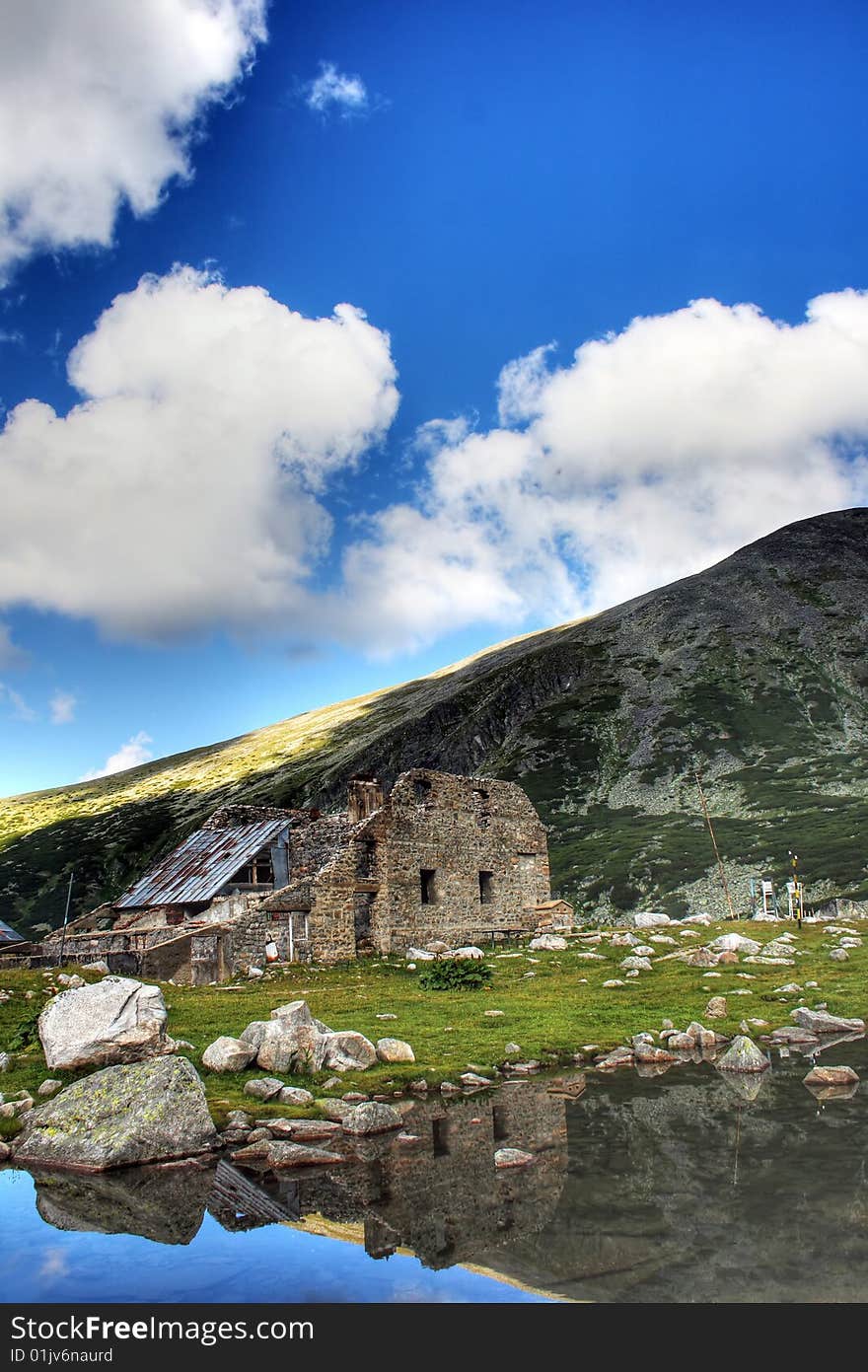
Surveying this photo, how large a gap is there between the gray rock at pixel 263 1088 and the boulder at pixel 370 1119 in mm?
1633

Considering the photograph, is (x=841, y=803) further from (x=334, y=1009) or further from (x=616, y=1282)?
(x=616, y=1282)

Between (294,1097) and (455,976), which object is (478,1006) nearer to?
(455,976)

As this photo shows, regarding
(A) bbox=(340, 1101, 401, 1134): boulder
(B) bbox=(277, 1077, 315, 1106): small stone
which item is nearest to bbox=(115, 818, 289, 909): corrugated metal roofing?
(B) bbox=(277, 1077, 315, 1106): small stone

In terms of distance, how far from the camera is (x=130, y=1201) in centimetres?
949

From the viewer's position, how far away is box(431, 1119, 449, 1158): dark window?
11.0 meters

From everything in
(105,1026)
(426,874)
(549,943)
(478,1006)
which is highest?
(426,874)

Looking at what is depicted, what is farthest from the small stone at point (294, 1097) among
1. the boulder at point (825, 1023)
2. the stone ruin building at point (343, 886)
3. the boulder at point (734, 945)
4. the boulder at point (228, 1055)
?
the boulder at point (734, 945)

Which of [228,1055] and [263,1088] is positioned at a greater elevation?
[228,1055]

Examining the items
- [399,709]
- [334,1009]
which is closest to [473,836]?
[334,1009]

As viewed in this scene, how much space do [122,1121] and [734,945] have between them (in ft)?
75.5

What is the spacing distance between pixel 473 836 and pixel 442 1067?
22.7m

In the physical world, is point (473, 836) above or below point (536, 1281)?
above

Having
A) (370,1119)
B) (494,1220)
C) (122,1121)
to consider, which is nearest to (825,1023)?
(370,1119)

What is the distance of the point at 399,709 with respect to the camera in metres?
199
